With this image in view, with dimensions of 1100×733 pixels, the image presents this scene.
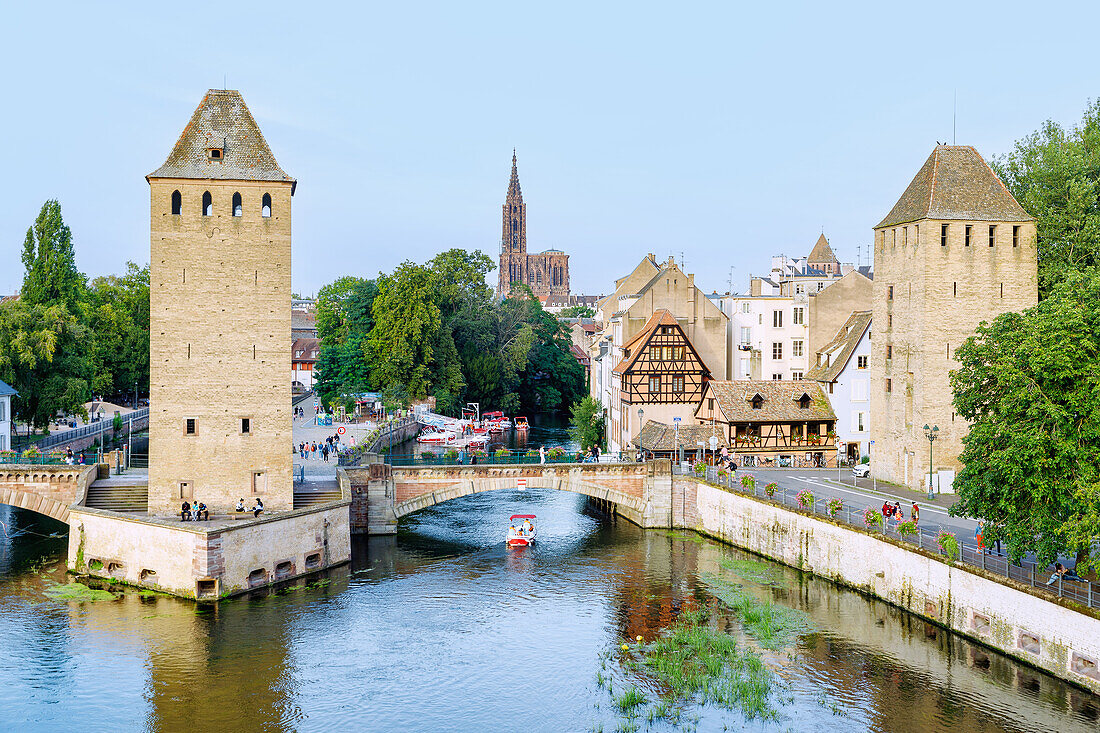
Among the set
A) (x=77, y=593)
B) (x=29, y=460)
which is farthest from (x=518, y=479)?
(x=29, y=460)

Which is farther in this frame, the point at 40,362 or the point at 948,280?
the point at 40,362

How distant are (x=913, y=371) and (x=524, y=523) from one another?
58.7ft

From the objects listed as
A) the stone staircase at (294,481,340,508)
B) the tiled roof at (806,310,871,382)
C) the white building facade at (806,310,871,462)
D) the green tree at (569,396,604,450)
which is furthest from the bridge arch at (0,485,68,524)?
the tiled roof at (806,310,871,382)

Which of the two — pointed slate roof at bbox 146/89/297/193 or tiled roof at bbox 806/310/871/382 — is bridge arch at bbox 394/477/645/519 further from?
tiled roof at bbox 806/310/871/382

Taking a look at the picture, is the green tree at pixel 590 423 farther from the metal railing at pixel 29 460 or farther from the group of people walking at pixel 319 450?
the metal railing at pixel 29 460

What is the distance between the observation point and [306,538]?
40656mm

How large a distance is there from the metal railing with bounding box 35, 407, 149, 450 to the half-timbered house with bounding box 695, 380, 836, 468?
36710mm

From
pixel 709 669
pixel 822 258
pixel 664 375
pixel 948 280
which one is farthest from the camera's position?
pixel 822 258

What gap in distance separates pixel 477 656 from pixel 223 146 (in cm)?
2124

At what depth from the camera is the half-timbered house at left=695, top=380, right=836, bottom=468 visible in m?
55.8

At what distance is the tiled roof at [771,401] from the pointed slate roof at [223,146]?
84.2ft

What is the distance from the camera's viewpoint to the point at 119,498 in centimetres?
4328

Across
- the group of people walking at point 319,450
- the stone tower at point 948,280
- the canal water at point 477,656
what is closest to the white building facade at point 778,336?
the stone tower at point 948,280

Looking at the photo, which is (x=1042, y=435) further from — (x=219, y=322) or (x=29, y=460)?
(x=29, y=460)
